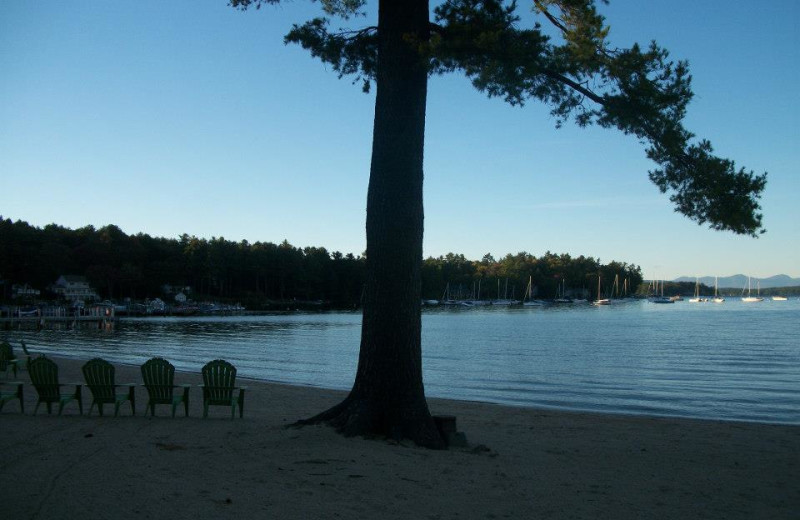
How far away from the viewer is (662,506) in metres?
6.08

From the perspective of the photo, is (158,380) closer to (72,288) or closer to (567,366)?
(567,366)

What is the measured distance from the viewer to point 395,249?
27.2 ft

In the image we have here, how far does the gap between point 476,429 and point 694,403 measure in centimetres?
882

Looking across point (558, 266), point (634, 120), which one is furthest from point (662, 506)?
point (558, 266)

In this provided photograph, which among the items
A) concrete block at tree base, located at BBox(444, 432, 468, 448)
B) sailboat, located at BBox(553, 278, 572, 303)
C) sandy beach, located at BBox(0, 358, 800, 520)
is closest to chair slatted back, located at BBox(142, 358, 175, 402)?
sandy beach, located at BBox(0, 358, 800, 520)

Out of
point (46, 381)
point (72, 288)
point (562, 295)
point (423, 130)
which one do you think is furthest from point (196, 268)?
point (562, 295)

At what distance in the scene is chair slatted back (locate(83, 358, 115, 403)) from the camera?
32.2 ft

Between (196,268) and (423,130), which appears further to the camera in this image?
(196,268)

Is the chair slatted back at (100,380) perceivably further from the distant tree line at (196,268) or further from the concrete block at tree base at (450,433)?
the distant tree line at (196,268)

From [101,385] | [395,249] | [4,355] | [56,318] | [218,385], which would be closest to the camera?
[395,249]

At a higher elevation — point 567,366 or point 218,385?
point 218,385

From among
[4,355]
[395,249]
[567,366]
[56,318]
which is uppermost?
[395,249]

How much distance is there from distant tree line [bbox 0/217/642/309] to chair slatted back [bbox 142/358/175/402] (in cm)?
8024

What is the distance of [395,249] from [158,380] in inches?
180
